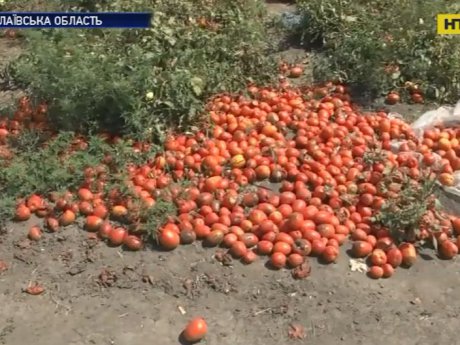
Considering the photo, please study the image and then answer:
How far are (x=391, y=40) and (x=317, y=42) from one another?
0.77 m

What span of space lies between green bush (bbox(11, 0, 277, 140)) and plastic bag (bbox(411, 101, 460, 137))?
1.12 m

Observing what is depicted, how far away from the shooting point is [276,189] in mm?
4105

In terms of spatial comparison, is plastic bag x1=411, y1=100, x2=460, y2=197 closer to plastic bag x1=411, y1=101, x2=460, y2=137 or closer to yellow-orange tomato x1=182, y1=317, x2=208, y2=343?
plastic bag x1=411, y1=101, x2=460, y2=137

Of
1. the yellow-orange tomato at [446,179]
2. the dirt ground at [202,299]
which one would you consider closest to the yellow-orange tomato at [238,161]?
the dirt ground at [202,299]

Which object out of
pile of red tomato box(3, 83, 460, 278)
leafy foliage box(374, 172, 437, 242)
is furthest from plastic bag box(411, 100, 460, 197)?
leafy foliage box(374, 172, 437, 242)

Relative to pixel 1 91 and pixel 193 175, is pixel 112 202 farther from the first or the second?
pixel 1 91

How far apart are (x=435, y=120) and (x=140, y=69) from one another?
1973mm

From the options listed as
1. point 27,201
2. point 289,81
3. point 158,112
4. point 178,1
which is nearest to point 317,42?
point 289,81

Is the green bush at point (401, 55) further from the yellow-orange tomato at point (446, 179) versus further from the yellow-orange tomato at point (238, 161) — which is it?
the yellow-orange tomato at point (238, 161)

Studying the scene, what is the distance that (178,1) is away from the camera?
534cm

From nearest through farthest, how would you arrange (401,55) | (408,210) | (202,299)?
(202,299)
(408,210)
(401,55)

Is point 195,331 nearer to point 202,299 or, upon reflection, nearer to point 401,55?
point 202,299

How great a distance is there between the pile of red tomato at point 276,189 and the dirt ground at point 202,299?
0.09m

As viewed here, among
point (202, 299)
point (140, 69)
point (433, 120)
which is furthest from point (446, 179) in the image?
point (140, 69)
